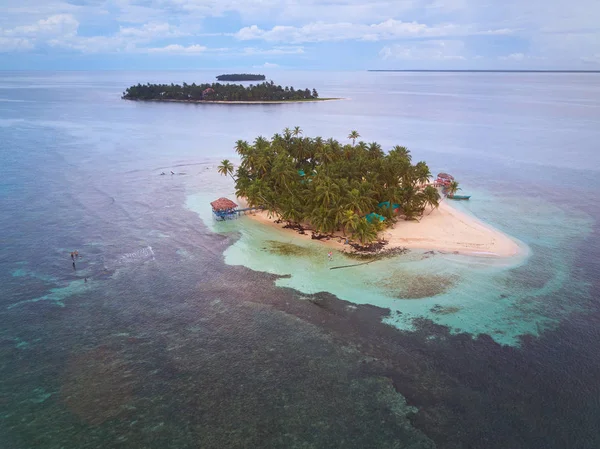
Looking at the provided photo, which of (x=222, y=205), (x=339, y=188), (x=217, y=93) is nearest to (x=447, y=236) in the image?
(x=339, y=188)

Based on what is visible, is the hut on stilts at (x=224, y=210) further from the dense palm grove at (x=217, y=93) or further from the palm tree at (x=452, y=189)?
the dense palm grove at (x=217, y=93)

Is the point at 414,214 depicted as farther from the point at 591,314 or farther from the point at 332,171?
the point at 591,314

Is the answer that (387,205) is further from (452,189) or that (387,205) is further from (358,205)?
(452,189)

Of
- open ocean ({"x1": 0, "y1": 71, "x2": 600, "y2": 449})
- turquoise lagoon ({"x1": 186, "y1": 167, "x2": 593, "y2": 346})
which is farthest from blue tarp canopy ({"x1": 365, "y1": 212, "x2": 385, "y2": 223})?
open ocean ({"x1": 0, "y1": 71, "x2": 600, "y2": 449})

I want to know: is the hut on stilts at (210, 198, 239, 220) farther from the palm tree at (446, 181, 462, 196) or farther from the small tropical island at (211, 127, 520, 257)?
the palm tree at (446, 181, 462, 196)

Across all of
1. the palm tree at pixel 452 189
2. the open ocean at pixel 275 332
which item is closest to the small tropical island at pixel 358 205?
the open ocean at pixel 275 332

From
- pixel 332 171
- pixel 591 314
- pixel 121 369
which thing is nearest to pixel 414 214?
pixel 332 171
